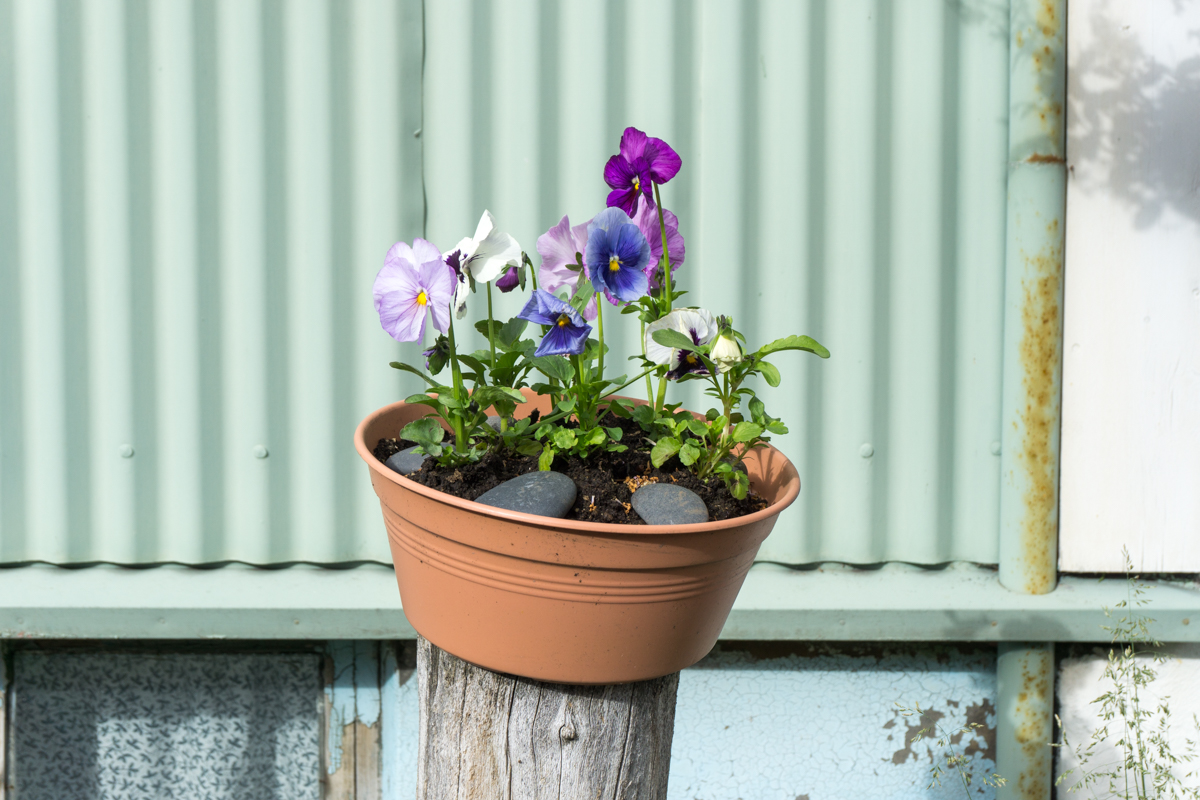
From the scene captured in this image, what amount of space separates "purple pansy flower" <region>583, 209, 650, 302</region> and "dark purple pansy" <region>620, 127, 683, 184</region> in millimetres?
117

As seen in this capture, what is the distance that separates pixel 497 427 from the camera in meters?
1.24

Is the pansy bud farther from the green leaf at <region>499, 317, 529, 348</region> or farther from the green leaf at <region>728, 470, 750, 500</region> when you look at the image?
the green leaf at <region>499, 317, 529, 348</region>

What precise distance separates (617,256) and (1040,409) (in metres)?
1.54

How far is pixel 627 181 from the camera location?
1.16 metres

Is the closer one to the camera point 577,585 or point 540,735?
point 577,585

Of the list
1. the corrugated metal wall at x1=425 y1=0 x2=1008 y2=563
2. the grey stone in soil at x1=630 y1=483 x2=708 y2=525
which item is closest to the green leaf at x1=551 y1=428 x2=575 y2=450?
the grey stone in soil at x1=630 y1=483 x2=708 y2=525

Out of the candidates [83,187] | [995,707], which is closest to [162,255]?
[83,187]

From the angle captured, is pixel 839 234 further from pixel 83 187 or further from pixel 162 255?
pixel 83 187

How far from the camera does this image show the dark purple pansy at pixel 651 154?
3.67ft

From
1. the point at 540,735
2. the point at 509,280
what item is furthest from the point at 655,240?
the point at 540,735

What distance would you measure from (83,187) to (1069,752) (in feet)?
9.22

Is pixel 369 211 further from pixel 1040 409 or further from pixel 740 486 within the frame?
pixel 1040 409

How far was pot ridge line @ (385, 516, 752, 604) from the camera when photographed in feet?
3.33

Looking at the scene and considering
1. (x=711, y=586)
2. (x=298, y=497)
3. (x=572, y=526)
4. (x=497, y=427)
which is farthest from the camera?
(x=298, y=497)
